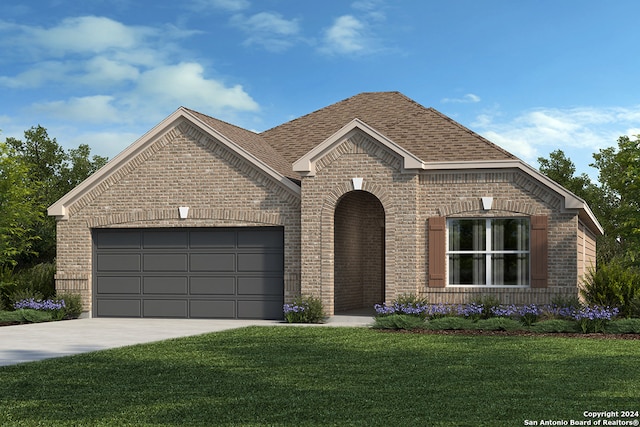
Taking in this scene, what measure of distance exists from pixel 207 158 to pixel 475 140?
7.72m

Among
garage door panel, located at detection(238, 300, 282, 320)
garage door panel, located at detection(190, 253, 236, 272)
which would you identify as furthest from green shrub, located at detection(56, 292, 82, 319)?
garage door panel, located at detection(238, 300, 282, 320)

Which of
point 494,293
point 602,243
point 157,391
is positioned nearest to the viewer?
point 157,391

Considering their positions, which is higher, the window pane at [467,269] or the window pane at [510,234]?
the window pane at [510,234]

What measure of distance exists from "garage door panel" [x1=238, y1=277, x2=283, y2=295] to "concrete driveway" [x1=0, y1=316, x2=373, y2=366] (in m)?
0.93

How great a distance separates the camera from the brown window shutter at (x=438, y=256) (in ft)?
73.8

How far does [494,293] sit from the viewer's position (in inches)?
880

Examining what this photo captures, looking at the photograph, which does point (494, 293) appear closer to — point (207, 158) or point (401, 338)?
point (401, 338)

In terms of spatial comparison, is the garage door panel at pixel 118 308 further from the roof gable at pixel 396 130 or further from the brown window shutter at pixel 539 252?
the brown window shutter at pixel 539 252

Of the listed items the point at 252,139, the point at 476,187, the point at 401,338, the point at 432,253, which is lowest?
the point at 401,338

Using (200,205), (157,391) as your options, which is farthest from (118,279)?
(157,391)

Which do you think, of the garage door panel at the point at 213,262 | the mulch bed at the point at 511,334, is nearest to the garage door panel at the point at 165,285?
the garage door panel at the point at 213,262

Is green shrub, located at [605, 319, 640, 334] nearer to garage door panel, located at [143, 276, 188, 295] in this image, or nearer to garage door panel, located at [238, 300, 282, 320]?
garage door panel, located at [238, 300, 282, 320]

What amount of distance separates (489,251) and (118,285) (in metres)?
11.0

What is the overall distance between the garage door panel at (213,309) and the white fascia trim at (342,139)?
4477mm
